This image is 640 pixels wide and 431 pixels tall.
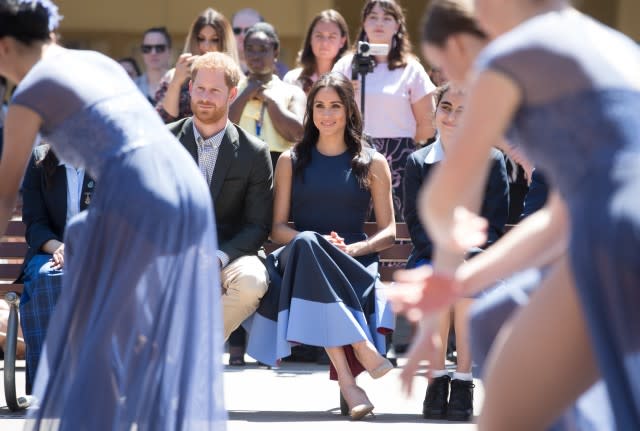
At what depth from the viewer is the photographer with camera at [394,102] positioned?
293 inches

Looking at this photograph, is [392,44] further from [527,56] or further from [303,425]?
[527,56]

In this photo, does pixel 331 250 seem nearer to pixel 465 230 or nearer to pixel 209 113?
pixel 209 113

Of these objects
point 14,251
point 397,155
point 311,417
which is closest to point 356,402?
point 311,417

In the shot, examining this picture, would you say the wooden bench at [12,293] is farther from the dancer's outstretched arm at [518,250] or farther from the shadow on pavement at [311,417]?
the dancer's outstretched arm at [518,250]

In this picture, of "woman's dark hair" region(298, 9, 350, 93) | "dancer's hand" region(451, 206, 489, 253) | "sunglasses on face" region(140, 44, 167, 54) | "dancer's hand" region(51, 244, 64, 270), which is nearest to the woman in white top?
"woman's dark hair" region(298, 9, 350, 93)

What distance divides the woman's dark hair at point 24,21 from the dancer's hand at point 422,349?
1672 mm

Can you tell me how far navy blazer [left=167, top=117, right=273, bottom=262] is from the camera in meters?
6.36

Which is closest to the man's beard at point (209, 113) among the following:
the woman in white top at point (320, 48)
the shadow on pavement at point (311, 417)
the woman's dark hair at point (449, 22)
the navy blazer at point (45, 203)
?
the navy blazer at point (45, 203)

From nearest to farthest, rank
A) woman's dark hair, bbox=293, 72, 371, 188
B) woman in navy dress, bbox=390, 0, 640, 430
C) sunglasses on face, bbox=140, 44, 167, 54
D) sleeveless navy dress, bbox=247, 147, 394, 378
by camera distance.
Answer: woman in navy dress, bbox=390, 0, 640, 430 → sleeveless navy dress, bbox=247, 147, 394, 378 → woman's dark hair, bbox=293, 72, 371, 188 → sunglasses on face, bbox=140, 44, 167, 54

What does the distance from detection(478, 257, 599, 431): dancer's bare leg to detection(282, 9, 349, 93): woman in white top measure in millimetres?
5387

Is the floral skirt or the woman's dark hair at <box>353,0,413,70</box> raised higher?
the woman's dark hair at <box>353,0,413,70</box>

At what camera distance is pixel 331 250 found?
19.7ft

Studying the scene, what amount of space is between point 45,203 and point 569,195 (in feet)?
14.0

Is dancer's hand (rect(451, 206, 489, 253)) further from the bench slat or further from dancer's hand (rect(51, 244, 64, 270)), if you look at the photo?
the bench slat
